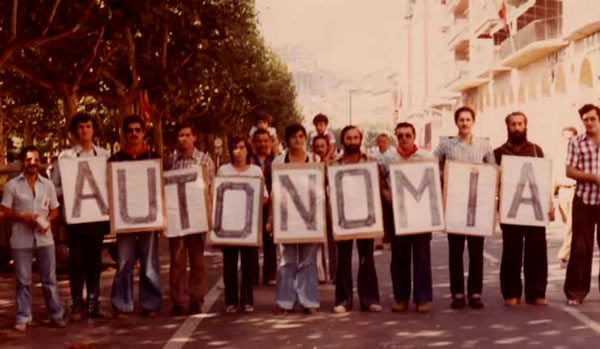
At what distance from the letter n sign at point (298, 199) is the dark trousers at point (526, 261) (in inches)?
75.4

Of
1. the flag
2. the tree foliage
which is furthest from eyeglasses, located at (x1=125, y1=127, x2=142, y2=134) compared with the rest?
the flag

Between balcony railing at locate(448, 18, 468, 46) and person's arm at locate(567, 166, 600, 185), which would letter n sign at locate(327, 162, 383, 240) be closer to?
person's arm at locate(567, 166, 600, 185)

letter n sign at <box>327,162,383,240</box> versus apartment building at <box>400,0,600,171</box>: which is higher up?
apartment building at <box>400,0,600,171</box>

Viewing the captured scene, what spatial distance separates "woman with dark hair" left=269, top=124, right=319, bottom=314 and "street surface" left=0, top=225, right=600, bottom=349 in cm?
16

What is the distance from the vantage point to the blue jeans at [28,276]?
378 inches

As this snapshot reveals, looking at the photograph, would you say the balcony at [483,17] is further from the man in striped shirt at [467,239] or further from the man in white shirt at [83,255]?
the man in white shirt at [83,255]

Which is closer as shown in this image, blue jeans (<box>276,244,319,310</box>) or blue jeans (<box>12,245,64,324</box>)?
blue jeans (<box>12,245,64,324</box>)

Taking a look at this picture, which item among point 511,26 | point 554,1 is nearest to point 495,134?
point 511,26

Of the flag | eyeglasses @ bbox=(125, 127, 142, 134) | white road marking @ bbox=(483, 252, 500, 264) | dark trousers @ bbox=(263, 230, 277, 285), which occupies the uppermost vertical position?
the flag

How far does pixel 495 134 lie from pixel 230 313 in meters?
44.2

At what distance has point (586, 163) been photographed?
10695 mm

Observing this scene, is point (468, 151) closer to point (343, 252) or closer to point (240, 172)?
point (343, 252)

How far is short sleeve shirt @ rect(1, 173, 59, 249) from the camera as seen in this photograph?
9.55 meters

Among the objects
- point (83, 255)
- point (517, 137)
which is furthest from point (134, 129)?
point (517, 137)
